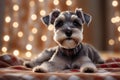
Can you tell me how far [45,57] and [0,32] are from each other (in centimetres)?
153

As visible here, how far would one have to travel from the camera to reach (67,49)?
169 centimetres

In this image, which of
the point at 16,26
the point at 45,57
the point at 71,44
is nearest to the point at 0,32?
the point at 16,26

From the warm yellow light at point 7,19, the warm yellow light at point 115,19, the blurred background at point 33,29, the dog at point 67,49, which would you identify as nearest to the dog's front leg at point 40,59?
the dog at point 67,49

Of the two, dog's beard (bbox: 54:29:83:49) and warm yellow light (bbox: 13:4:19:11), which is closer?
→ dog's beard (bbox: 54:29:83:49)

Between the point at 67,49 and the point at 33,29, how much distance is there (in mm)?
1649

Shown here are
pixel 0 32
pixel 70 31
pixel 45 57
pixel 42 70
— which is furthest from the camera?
pixel 0 32

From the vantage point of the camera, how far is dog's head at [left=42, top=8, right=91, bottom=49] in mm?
1568

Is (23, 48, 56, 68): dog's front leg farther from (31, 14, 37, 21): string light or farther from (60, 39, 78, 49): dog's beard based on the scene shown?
(31, 14, 37, 21): string light

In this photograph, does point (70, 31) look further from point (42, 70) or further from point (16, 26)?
point (16, 26)

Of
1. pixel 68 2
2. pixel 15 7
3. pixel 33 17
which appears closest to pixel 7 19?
pixel 15 7

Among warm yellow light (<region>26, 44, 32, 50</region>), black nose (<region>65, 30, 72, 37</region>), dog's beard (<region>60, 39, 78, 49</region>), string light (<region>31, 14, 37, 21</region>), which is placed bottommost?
dog's beard (<region>60, 39, 78, 49</region>)

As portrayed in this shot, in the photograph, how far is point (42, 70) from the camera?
144cm

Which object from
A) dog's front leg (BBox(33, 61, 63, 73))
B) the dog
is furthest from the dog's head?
dog's front leg (BBox(33, 61, 63, 73))

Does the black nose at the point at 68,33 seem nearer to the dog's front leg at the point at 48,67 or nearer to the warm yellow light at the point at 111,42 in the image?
the dog's front leg at the point at 48,67
